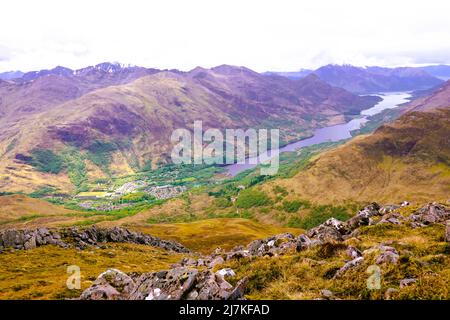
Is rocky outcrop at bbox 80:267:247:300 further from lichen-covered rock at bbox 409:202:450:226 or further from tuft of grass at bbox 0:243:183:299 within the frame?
→ lichen-covered rock at bbox 409:202:450:226

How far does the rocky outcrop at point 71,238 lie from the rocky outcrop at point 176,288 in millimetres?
46478

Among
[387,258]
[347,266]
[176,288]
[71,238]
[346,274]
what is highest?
[387,258]

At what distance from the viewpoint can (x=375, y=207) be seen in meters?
64.0

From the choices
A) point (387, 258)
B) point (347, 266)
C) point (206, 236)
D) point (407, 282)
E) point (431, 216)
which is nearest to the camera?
point (407, 282)

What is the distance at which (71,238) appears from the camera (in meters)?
71.9

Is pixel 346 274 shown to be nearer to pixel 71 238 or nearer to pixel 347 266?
pixel 347 266

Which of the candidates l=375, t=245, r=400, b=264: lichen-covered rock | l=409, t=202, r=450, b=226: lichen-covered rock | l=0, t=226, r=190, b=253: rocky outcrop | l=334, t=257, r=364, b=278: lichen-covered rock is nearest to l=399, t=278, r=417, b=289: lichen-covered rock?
l=375, t=245, r=400, b=264: lichen-covered rock

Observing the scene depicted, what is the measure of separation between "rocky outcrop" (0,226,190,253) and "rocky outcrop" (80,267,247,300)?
152 ft

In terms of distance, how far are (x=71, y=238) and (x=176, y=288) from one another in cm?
5730

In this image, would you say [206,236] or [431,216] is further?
[206,236]

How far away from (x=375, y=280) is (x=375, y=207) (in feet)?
146

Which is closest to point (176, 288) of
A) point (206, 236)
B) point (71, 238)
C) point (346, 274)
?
point (346, 274)
